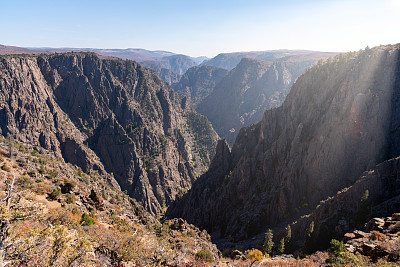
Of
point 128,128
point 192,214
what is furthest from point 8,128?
point 192,214

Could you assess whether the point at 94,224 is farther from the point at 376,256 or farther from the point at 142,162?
the point at 142,162

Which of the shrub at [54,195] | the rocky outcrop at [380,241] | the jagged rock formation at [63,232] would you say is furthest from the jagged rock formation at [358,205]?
the shrub at [54,195]

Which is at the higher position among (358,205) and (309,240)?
(358,205)

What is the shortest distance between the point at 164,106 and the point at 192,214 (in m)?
→ 114

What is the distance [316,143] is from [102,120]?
427 feet

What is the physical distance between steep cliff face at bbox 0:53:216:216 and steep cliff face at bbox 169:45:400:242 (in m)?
62.4

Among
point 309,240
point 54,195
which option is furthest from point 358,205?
point 54,195

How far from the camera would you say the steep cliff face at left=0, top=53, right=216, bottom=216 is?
367 feet

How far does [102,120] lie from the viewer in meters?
147

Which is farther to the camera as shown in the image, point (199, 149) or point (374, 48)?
point (199, 149)

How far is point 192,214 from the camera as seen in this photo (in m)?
82.6

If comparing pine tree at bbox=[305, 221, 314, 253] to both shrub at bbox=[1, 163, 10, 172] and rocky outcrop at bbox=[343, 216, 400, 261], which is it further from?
shrub at bbox=[1, 163, 10, 172]

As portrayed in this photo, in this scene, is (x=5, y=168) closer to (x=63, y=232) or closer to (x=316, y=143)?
(x=63, y=232)

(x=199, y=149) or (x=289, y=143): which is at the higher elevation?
(x=289, y=143)
